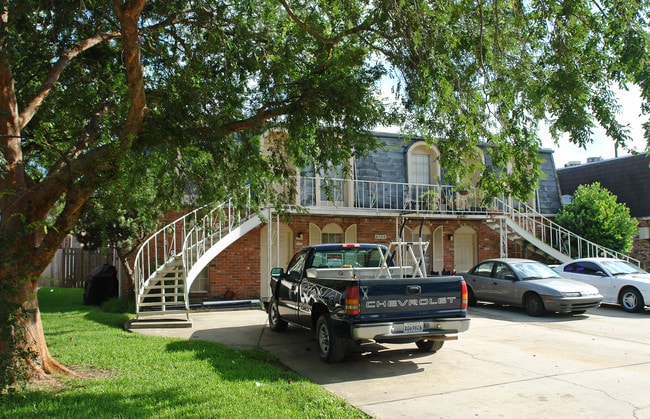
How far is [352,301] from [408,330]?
0.92 m

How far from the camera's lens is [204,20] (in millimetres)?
9172

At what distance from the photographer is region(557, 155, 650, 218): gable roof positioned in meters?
22.1

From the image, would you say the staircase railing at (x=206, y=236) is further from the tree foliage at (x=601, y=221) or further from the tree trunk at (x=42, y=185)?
the tree foliage at (x=601, y=221)

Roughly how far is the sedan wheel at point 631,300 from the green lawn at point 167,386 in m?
10.2

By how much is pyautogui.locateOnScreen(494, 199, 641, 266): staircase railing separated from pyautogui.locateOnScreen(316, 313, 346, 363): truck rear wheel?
12.2 m

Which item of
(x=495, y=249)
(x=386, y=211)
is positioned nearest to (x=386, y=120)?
(x=386, y=211)

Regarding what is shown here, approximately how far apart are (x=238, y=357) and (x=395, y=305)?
260cm

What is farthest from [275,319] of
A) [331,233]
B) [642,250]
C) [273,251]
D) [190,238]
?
[642,250]

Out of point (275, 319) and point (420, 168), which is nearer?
point (275, 319)

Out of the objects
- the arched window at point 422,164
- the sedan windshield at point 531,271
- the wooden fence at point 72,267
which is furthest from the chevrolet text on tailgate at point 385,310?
the wooden fence at point 72,267

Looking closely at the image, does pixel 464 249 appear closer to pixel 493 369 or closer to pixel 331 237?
pixel 331 237

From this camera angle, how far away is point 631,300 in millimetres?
13945

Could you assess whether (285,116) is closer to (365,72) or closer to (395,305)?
(365,72)

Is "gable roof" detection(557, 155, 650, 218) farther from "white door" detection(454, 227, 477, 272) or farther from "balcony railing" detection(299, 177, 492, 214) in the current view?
"balcony railing" detection(299, 177, 492, 214)
